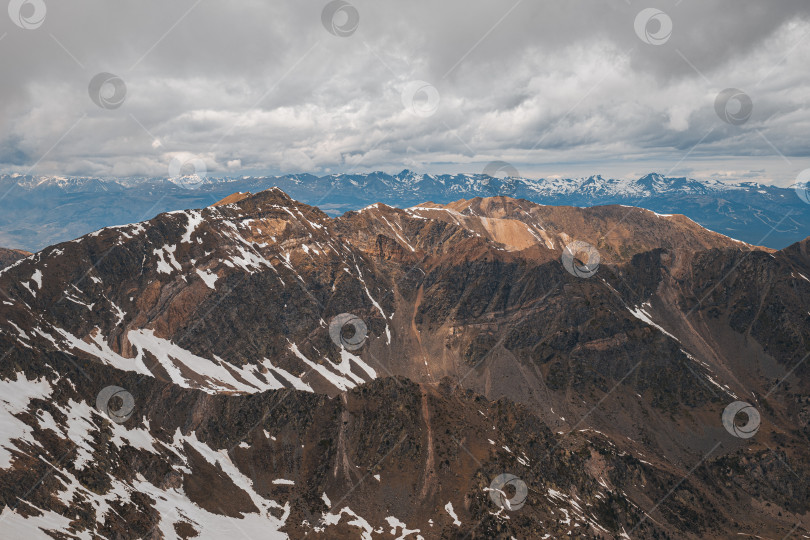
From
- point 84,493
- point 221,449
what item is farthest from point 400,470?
point 84,493

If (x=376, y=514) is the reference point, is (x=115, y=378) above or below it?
below

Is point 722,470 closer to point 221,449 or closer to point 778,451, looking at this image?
point 778,451

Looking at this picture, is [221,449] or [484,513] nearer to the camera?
[484,513]

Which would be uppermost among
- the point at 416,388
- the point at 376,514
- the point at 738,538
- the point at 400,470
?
the point at 738,538

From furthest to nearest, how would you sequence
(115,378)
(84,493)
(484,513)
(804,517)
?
(804,517) → (115,378) → (484,513) → (84,493)

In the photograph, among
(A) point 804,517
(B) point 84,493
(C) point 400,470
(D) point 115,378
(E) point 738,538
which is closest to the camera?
(B) point 84,493

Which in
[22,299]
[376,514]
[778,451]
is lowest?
[22,299]

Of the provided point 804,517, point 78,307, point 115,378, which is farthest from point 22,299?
point 804,517

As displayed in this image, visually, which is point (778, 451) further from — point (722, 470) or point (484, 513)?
point (484, 513)

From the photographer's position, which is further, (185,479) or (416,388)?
(416,388)
